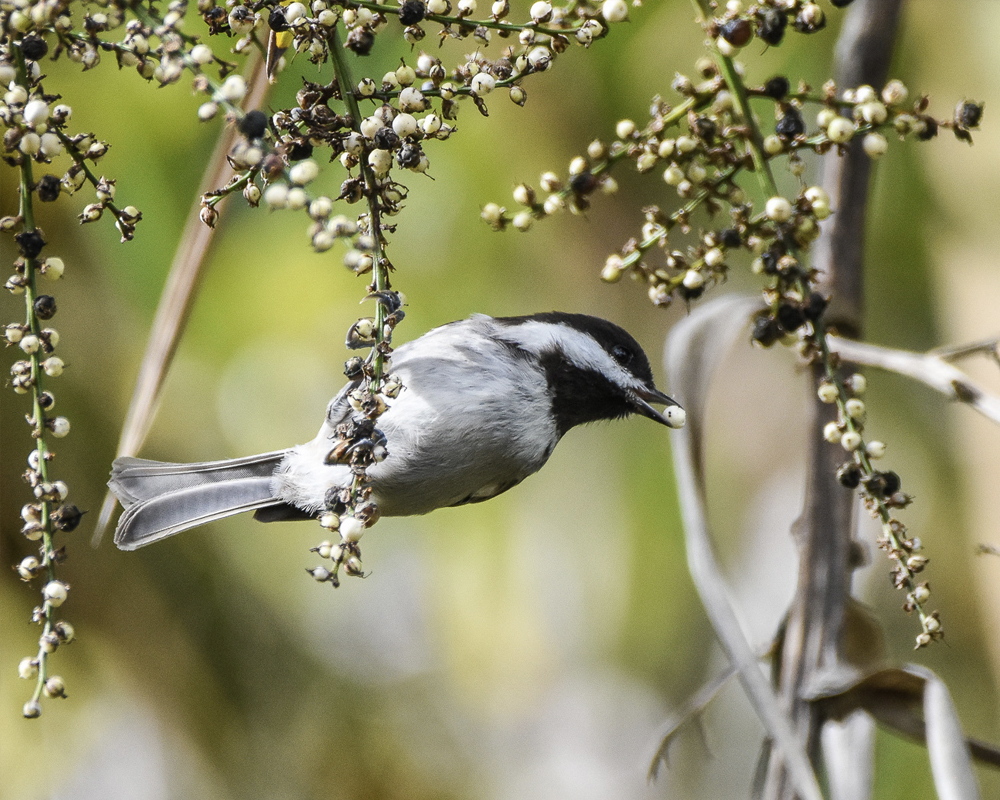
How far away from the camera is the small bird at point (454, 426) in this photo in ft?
5.59

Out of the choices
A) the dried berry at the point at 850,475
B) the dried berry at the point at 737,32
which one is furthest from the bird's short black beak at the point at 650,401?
the dried berry at the point at 737,32

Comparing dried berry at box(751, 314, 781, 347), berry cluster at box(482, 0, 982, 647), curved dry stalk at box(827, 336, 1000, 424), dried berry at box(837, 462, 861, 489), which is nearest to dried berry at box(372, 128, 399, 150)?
berry cluster at box(482, 0, 982, 647)

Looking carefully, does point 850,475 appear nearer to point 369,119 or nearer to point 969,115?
point 969,115

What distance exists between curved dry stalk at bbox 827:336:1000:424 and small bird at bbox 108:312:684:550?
0.33 metres

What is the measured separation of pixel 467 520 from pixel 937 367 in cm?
185

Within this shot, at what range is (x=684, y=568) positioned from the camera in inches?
118

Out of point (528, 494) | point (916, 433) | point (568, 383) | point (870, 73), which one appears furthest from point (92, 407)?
point (916, 433)

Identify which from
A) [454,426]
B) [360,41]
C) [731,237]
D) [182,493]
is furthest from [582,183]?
[182,493]

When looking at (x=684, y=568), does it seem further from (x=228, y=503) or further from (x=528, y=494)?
(x=228, y=503)

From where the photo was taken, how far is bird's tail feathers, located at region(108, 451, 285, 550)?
1.68 m

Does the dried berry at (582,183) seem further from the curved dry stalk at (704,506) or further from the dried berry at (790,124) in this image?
the curved dry stalk at (704,506)

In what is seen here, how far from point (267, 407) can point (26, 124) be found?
212cm

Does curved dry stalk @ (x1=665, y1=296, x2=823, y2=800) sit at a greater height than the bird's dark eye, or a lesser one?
lesser

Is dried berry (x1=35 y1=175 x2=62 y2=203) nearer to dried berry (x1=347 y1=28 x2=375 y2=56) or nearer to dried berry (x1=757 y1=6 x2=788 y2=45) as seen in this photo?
dried berry (x1=347 y1=28 x2=375 y2=56)
